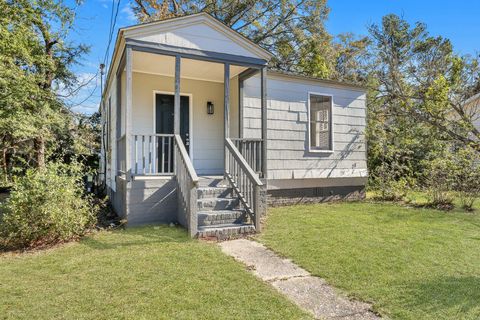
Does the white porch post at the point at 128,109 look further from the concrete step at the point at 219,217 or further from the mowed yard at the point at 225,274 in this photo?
the concrete step at the point at 219,217

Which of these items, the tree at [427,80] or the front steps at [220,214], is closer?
the front steps at [220,214]

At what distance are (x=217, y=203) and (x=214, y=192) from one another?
34cm

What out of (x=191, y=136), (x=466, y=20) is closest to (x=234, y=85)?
(x=191, y=136)

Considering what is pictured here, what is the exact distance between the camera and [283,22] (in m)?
16.1

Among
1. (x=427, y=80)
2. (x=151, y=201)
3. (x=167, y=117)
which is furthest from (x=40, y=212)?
(x=427, y=80)

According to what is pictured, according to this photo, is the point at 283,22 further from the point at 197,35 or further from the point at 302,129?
the point at 197,35

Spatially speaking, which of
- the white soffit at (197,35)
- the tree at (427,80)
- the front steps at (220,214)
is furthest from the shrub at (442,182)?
the front steps at (220,214)

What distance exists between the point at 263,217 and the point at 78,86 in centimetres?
962

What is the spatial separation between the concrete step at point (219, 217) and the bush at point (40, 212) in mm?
1806

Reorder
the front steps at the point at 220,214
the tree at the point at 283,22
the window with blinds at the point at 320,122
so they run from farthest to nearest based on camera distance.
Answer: the tree at the point at 283,22
the window with blinds at the point at 320,122
the front steps at the point at 220,214

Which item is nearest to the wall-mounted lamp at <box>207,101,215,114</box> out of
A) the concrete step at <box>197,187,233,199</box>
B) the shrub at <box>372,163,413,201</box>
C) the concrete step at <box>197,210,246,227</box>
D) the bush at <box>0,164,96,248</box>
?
the concrete step at <box>197,187,233,199</box>

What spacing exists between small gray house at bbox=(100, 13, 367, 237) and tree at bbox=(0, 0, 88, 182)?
1.86 m

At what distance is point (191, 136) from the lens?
7801 millimetres

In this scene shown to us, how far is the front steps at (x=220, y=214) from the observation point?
16.2 ft
